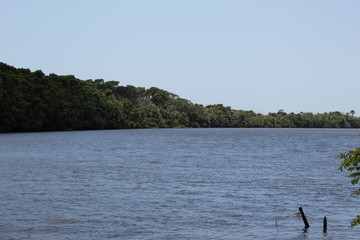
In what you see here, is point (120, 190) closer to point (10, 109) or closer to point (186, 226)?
point (186, 226)

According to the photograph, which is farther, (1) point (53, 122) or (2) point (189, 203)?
(1) point (53, 122)

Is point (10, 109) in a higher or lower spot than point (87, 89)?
lower

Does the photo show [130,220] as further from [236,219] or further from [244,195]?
[244,195]

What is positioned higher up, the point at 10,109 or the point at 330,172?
the point at 10,109

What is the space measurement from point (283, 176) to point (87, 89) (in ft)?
491

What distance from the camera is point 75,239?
1841 centimetres

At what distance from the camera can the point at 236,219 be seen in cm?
2266

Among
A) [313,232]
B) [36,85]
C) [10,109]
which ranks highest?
[36,85]

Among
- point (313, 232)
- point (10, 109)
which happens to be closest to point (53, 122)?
point (10, 109)

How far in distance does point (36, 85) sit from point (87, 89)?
36880 millimetres

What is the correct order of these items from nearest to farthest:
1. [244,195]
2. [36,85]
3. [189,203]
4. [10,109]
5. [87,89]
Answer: [189,203] → [244,195] → [10,109] → [36,85] → [87,89]

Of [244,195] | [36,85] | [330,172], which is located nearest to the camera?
[244,195]

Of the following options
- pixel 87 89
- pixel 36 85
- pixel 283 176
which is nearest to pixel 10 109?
pixel 36 85

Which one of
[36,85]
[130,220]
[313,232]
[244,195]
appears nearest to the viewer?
[313,232]
